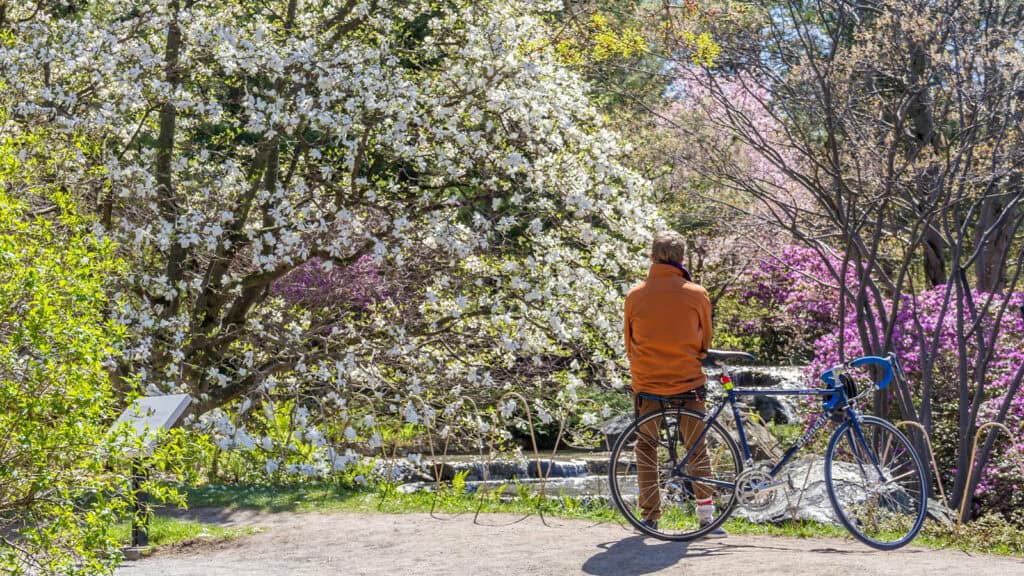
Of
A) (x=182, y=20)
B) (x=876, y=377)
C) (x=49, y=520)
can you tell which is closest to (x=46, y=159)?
(x=182, y=20)

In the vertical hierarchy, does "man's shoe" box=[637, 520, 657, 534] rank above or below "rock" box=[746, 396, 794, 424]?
below

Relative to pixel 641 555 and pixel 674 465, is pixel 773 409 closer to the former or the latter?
pixel 674 465

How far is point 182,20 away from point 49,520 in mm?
5825

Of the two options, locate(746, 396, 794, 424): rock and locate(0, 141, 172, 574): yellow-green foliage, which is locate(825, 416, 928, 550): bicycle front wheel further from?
locate(746, 396, 794, 424): rock

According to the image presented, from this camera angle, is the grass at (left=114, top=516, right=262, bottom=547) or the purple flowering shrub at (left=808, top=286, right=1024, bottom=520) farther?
the purple flowering shrub at (left=808, top=286, right=1024, bottom=520)

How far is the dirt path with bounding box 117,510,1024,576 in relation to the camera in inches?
209

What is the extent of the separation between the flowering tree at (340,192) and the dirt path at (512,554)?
7.51 feet

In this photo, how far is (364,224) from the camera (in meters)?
9.70

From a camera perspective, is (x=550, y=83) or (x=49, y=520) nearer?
(x=49, y=520)

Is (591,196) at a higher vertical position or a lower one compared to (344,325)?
higher

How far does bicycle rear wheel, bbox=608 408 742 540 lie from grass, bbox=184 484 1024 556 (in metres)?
0.79

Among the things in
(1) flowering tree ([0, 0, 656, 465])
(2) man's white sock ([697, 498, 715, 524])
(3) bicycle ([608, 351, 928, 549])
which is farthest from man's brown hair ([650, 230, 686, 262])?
(1) flowering tree ([0, 0, 656, 465])

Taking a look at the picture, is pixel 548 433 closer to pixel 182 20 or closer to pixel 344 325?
pixel 344 325

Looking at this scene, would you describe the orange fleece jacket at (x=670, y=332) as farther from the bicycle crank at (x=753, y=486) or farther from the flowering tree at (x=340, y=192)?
the flowering tree at (x=340, y=192)
